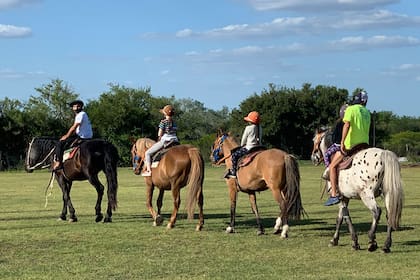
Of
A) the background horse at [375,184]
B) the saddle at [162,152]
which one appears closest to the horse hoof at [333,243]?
the background horse at [375,184]

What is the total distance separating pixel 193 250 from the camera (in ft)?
34.3

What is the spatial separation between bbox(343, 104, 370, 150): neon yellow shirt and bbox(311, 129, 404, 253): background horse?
26 centimetres

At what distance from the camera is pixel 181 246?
10.9 meters

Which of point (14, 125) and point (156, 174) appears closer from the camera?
point (156, 174)

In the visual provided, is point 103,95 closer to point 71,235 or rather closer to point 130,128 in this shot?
point 130,128

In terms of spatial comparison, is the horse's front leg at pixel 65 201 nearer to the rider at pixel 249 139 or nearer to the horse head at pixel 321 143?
the rider at pixel 249 139

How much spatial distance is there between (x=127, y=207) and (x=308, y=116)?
5218cm

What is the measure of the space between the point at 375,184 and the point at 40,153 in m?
9.13

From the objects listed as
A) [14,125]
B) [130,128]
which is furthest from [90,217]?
[130,128]

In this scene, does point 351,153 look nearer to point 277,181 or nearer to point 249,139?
point 277,181

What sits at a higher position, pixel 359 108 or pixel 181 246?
pixel 359 108

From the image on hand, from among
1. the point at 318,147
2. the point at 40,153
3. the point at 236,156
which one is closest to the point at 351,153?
the point at 318,147

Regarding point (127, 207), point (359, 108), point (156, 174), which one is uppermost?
point (359, 108)

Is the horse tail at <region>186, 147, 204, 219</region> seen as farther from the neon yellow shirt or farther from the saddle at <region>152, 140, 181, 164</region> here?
the neon yellow shirt
